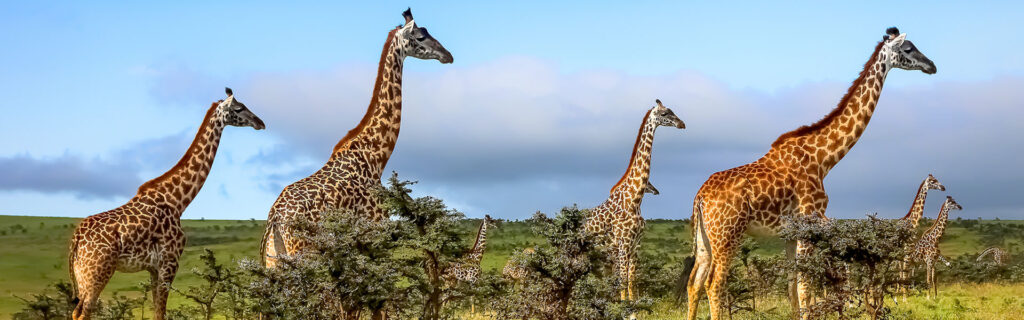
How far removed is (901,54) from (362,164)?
1089cm

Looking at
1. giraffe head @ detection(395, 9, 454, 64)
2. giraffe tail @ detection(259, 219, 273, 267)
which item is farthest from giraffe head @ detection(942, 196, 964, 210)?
giraffe tail @ detection(259, 219, 273, 267)

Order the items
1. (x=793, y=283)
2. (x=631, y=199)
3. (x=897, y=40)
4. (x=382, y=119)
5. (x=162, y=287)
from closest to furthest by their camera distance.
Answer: (x=162, y=287) → (x=793, y=283) → (x=382, y=119) → (x=897, y=40) → (x=631, y=199)

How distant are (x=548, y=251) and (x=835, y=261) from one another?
504 cm

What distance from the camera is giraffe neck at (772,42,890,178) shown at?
18.1m

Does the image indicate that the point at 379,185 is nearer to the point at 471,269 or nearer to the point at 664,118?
the point at 664,118

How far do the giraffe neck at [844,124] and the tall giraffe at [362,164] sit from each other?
7.11 m

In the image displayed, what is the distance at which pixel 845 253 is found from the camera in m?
15.3

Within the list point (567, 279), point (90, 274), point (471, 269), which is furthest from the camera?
point (471, 269)

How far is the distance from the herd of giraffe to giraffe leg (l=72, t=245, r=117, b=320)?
17 millimetres

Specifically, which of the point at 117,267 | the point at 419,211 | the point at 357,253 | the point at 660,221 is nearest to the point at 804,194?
the point at 419,211

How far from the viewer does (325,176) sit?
16.0 meters

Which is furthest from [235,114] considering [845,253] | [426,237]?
[845,253]

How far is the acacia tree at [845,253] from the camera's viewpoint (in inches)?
594

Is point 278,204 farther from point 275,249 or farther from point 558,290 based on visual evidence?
point 558,290
